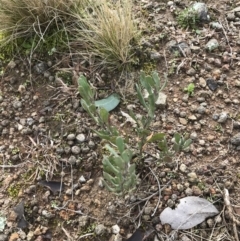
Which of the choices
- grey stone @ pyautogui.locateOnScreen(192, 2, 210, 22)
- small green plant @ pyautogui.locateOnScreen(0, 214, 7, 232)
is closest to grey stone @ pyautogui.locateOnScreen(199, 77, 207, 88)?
grey stone @ pyautogui.locateOnScreen(192, 2, 210, 22)

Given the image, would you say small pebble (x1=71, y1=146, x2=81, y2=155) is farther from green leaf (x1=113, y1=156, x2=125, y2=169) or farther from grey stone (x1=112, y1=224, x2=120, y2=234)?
green leaf (x1=113, y1=156, x2=125, y2=169)

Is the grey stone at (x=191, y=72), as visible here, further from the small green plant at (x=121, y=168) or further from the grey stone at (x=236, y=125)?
the small green plant at (x=121, y=168)

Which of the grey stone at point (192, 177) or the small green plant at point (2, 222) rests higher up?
the small green plant at point (2, 222)

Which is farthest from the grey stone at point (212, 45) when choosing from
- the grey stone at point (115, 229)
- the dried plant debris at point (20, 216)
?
the dried plant debris at point (20, 216)

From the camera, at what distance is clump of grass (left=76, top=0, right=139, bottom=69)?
6.55 ft

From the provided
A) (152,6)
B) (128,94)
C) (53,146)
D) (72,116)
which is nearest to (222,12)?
(152,6)

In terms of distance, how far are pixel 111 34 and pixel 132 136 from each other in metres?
0.47

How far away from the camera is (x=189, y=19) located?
216cm

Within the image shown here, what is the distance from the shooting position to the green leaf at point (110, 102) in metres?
1.92

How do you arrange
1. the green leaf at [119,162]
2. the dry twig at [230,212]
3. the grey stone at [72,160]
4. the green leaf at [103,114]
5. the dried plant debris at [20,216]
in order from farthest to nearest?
the grey stone at [72,160]
the dried plant debris at [20,216]
the dry twig at [230,212]
the green leaf at [103,114]
the green leaf at [119,162]

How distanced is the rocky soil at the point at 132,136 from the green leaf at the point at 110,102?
27 mm

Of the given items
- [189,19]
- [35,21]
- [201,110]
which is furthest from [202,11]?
[35,21]

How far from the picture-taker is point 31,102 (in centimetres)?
202

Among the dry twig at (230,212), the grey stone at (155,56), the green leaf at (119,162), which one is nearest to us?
the green leaf at (119,162)
